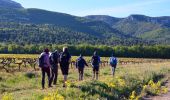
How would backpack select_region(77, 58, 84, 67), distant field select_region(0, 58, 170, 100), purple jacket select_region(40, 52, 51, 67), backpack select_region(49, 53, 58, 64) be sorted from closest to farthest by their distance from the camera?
1. distant field select_region(0, 58, 170, 100)
2. purple jacket select_region(40, 52, 51, 67)
3. backpack select_region(49, 53, 58, 64)
4. backpack select_region(77, 58, 84, 67)

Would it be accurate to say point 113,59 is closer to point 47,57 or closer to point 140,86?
point 140,86

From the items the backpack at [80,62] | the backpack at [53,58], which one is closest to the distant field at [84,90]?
the backpack at [53,58]

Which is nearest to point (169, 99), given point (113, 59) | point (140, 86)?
point (140, 86)

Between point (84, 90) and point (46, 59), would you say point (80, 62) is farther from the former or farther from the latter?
point (84, 90)

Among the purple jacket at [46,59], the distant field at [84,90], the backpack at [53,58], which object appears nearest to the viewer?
the distant field at [84,90]

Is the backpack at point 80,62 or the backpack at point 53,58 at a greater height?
the backpack at point 53,58

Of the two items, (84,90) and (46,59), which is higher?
(46,59)

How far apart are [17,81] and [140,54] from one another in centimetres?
11489

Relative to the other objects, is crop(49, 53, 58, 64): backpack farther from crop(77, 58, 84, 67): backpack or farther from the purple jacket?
crop(77, 58, 84, 67): backpack

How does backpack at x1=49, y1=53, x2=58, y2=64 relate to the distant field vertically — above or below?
above

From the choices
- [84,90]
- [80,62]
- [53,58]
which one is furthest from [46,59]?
[80,62]

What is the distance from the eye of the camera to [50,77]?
76.7ft

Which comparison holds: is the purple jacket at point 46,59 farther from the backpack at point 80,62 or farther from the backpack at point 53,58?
the backpack at point 80,62

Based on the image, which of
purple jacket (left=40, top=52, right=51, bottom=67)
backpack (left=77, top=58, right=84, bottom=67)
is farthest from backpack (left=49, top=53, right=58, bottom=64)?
backpack (left=77, top=58, right=84, bottom=67)
